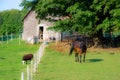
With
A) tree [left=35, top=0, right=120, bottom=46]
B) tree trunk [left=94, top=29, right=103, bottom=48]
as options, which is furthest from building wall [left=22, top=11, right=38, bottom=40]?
tree trunk [left=94, top=29, right=103, bottom=48]

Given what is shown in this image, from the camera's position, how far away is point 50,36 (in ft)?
192

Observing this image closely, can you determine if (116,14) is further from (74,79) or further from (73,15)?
(74,79)

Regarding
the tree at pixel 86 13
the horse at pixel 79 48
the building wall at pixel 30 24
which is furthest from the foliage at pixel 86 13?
the building wall at pixel 30 24

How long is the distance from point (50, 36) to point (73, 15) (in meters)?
19.8

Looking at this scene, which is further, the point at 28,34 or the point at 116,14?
the point at 28,34

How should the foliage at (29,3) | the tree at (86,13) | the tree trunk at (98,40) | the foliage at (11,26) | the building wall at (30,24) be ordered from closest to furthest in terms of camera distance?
the tree at (86,13)
the tree trunk at (98,40)
the foliage at (29,3)
the building wall at (30,24)
the foliage at (11,26)

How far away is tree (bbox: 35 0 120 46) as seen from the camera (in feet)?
123

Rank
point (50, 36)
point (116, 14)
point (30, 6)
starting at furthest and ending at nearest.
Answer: point (50, 36) < point (30, 6) < point (116, 14)

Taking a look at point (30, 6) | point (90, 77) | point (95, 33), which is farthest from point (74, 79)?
point (30, 6)

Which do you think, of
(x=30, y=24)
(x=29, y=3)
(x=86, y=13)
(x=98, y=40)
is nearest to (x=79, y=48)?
(x=86, y=13)

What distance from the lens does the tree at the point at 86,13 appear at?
37531 millimetres

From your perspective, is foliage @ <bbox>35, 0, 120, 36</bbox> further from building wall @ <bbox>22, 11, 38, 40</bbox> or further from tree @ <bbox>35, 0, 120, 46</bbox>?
building wall @ <bbox>22, 11, 38, 40</bbox>

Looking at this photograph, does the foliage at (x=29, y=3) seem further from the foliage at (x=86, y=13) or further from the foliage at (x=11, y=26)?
the foliage at (x=11, y=26)

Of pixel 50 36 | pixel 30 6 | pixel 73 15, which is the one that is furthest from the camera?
pixel 50 36
